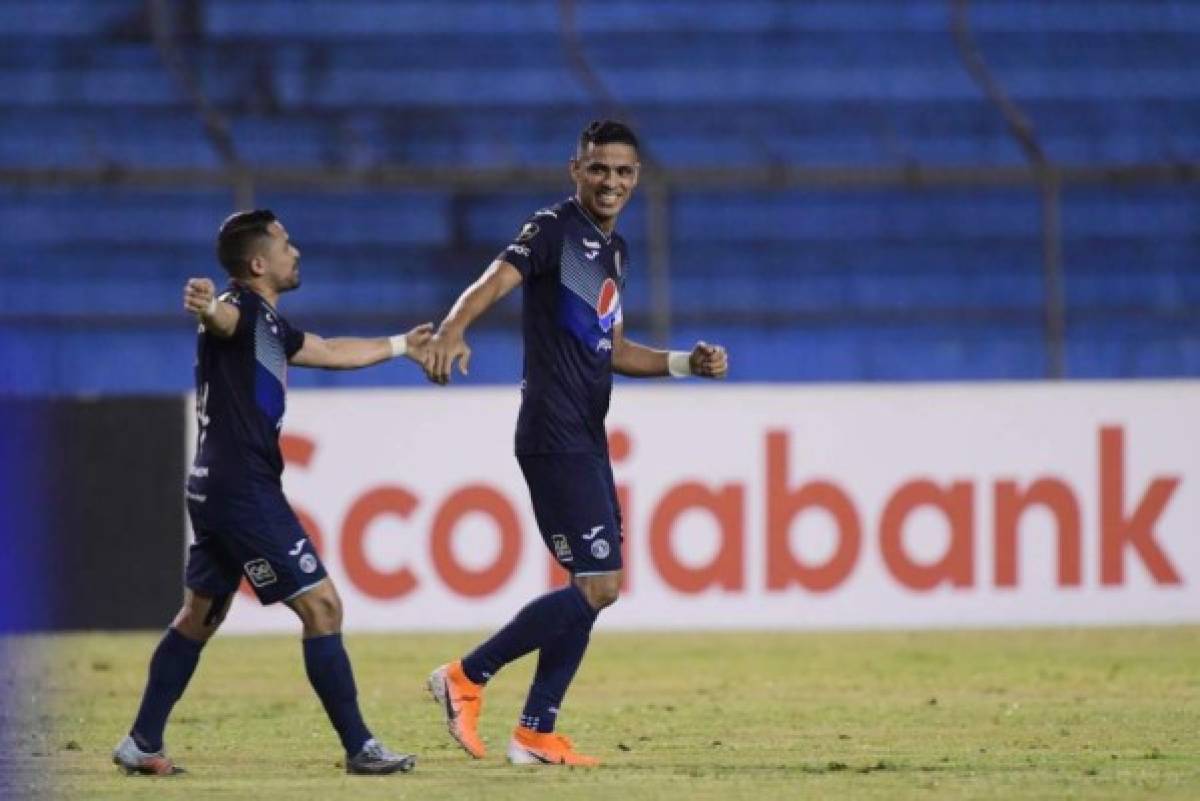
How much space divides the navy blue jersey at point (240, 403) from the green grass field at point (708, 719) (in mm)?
833

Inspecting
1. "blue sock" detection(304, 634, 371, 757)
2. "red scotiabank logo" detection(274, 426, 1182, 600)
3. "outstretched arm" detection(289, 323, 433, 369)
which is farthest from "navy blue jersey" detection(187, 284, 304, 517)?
"red scotiabank logo" detection(274, 426, 1182, 600)

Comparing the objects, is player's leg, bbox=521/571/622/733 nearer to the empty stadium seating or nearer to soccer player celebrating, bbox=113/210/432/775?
soccer player celebrating, bbox=113/210/432/775

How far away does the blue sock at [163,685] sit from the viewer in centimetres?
757

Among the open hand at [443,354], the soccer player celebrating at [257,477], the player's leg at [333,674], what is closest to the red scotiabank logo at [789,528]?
the soccer player celebrating at [257,477]

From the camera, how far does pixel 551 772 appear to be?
744 cm

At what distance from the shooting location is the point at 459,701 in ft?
25.8

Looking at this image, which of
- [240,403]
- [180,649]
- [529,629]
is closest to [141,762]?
[180,649]

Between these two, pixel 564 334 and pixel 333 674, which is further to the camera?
pixel 564 334

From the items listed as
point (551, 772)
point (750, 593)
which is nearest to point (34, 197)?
point (750, 593)

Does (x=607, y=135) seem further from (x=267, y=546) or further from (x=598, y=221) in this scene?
(x=267, y=546)

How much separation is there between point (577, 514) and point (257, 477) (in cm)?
97

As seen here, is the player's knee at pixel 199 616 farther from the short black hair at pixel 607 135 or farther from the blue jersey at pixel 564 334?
the short black hair at pixel 607 135

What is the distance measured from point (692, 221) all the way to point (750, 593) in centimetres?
309

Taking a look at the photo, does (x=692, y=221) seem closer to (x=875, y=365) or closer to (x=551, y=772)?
(x=875, y=365)
